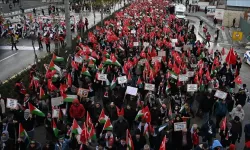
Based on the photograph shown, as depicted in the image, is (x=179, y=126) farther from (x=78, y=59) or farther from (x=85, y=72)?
(x=78, y=59)

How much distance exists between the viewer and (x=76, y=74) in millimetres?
14188

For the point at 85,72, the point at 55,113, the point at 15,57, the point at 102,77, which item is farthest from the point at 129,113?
the point at 15,57

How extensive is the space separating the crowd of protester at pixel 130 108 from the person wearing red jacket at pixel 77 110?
3cm

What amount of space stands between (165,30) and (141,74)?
10.5 metres

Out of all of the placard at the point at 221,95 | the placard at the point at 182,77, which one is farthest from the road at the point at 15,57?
the placard at the point at 221,95

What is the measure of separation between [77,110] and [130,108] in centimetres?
184

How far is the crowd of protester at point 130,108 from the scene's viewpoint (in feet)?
29.3

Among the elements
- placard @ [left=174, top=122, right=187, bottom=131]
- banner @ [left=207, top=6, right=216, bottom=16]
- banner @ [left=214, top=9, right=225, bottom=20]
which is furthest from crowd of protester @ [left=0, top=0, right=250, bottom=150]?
banner @ [left=207, top=6, right=216, bottom=16]

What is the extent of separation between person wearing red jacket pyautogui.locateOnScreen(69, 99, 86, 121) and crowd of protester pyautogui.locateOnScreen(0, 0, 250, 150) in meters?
0.03

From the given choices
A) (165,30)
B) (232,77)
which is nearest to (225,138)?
(232,77)

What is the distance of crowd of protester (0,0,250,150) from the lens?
8.94m

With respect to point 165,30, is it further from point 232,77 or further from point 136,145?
point 136,145

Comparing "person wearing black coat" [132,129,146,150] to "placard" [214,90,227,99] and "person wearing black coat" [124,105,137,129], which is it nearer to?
"person wearing black coat" [124,105,137,129]

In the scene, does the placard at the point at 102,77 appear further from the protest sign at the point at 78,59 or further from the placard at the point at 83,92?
the protest sign at the point at 78,59
